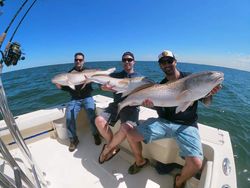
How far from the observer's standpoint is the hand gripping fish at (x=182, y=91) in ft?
7.02

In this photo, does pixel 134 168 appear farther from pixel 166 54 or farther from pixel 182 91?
pixel 166 54

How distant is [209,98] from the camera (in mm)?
2520

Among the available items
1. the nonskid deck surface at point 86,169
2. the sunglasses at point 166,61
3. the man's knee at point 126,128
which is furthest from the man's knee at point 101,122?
the sunglasses at point 166,61

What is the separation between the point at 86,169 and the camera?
3.03 m

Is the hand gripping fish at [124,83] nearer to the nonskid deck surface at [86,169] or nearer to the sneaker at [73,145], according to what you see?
the nonskid deck surface at [86,169]

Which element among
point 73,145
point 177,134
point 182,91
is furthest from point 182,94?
point 73,145

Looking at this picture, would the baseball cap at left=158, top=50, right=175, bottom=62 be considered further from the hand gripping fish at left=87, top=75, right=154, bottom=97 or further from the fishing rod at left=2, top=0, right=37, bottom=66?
the fishing rod at left=2, top=0, right=37, bottom=66

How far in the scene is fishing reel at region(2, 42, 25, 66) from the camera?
210 cm

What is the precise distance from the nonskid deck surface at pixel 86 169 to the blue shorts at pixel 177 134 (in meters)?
0.67

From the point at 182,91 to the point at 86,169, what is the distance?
1.96 m

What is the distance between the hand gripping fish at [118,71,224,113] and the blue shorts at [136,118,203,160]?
31cm

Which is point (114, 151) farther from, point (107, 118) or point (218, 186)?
point (218, 186)

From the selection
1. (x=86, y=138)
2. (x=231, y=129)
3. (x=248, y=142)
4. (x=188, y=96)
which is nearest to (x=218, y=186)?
(x=188, y=96)

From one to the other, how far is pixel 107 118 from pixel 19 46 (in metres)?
1.71
